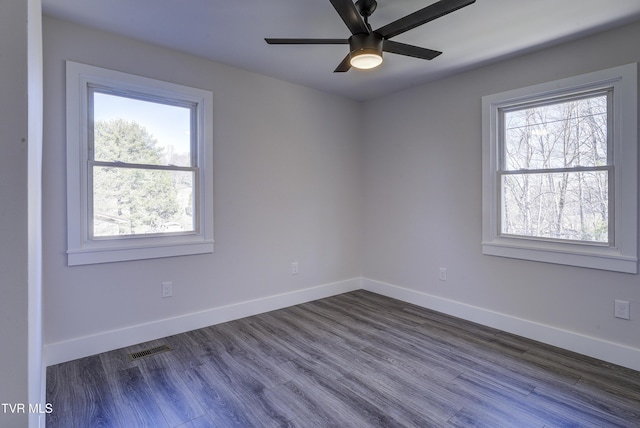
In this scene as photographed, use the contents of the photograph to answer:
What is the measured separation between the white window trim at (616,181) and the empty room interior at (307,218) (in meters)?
0.02

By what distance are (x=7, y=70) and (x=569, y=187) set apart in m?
3.57

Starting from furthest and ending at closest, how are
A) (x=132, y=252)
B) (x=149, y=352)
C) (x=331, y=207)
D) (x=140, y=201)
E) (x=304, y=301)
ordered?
(x=331, y=207)
(x=304, y=301)
(x=140, y=201)
(x=132, y=252)
(x=149, y=352)

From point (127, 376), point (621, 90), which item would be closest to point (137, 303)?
point (127, 376)

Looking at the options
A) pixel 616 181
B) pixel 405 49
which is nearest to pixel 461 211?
pixel 616 181

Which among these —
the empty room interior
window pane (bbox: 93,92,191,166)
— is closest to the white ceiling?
the empty room interior

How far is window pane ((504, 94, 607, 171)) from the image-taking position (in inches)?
103

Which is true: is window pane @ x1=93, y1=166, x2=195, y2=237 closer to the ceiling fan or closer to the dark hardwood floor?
Answer: the dark hardwood floor

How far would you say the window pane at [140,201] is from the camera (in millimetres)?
2656

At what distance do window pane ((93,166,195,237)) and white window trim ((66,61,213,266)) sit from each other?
85 mm

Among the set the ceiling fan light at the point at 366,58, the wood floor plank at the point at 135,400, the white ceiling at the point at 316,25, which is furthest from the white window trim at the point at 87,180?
the ceiling fan light at the point at 366,58

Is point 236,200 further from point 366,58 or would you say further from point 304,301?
point 366,58

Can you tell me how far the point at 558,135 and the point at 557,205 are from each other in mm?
625

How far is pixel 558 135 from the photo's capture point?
2842 millimetres

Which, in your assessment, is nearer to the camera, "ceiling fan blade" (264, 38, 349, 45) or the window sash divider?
"ceiling fan blade" (264, 38, 349, 45)
